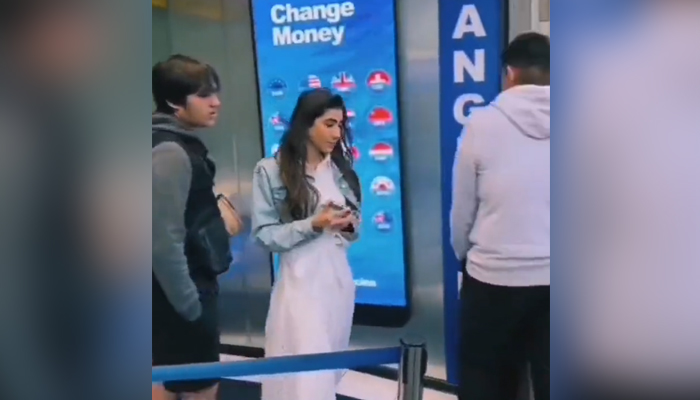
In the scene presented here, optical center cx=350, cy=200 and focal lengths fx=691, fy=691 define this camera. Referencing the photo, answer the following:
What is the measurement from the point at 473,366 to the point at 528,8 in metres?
0.49

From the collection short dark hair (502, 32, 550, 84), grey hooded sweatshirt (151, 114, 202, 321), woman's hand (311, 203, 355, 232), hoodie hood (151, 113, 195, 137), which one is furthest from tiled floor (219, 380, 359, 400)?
short dark hair (502, 32, 550, 84)

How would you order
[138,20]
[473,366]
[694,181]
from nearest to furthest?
[138,20] < [694,181] < [473,366]

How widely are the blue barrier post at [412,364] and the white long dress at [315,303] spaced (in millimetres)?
83

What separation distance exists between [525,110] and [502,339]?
1.04 ft

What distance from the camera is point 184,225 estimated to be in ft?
3.01

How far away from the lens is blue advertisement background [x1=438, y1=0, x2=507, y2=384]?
0.88 m

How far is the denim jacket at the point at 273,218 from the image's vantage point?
95 cm

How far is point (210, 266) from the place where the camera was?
37.5 inches

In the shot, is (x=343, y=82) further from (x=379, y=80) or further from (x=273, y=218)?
(x=273, y=218)

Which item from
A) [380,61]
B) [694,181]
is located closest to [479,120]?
[380,61]

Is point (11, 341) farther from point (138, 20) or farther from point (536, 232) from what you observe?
point (536, 232)

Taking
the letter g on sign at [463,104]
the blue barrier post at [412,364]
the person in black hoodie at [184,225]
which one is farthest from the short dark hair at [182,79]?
the blue barrier post at [412,364]

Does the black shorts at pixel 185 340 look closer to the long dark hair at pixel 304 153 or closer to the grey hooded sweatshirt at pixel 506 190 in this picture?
the long dark hair at pixel 304 153

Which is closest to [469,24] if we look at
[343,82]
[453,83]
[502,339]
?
[453,83]
